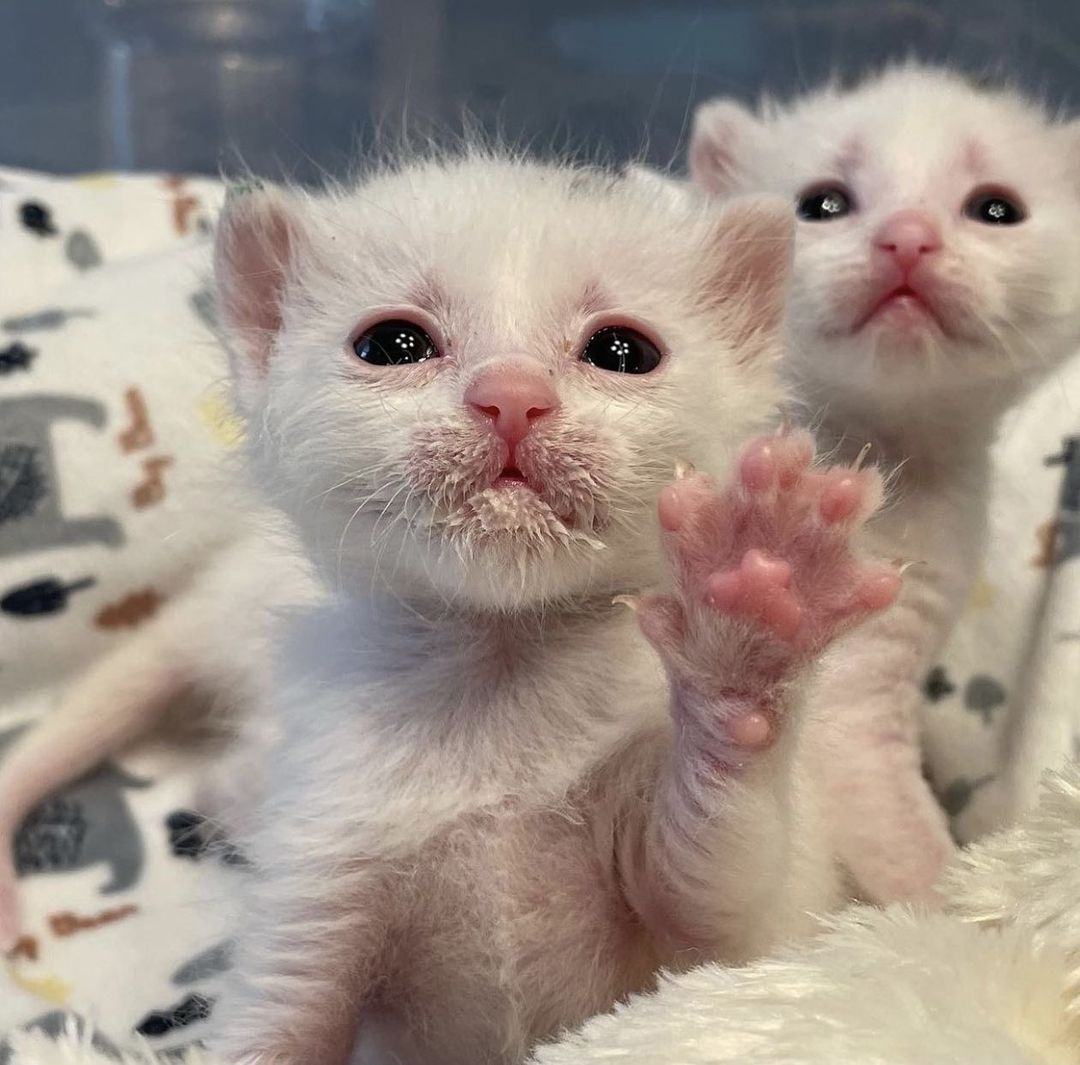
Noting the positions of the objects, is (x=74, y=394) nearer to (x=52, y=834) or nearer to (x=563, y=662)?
(x=52, y=834)

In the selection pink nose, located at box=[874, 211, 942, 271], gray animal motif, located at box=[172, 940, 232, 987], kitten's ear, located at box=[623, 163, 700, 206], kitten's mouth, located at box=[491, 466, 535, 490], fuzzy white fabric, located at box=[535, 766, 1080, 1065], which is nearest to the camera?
fuzzy white fabric, located at box=[535, 766, 1080, 1065]

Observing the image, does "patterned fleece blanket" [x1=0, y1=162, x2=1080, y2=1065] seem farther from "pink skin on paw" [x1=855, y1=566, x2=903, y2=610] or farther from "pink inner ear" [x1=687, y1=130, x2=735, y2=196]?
"pink skin on paw" [x1=855, y1=566, x2=903, y2=610]

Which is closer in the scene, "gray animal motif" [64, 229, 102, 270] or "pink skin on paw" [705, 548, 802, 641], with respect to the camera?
"pink skin on paw" [705, 548, 802, 641]

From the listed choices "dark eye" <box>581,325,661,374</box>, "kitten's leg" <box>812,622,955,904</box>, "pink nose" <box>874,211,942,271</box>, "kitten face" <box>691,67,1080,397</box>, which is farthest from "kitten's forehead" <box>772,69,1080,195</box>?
"dark eye" <box>581,325,661,374</box>

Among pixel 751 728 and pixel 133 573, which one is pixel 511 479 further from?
pixel 133 573

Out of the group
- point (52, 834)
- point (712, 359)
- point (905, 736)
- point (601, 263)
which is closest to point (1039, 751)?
point (905, 736)

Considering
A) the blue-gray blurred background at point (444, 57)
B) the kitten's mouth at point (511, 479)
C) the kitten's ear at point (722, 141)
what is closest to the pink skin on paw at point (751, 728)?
the kitten's mouth at point (511, 479)

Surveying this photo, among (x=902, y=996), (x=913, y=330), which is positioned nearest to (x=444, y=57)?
(x=913, y=330)
